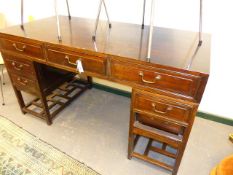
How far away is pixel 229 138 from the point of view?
1566 millimetres

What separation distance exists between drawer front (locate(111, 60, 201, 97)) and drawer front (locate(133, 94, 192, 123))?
0.23ft

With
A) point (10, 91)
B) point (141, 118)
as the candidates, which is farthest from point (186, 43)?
point (10, 91)

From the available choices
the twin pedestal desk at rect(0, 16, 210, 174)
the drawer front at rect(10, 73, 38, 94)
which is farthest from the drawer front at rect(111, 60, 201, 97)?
the drawer front at rect(10, 73, 38, 94)

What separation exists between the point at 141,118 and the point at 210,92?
0.81 m

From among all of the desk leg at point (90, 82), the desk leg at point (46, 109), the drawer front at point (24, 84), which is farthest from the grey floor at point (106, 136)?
the drawer front at point (24, 84)

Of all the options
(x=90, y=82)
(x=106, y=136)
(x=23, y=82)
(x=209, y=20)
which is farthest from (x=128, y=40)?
(x=90, y=82)

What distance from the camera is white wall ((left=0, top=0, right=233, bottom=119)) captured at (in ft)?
4.44

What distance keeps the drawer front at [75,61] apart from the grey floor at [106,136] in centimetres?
67

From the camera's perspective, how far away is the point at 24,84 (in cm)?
157

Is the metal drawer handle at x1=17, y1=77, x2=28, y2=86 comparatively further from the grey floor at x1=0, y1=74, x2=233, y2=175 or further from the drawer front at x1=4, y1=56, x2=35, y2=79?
the grey floor at x1=0, y1=74, x2=233, y2=175

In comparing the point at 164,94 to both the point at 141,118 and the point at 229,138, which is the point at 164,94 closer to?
the point at 141,118

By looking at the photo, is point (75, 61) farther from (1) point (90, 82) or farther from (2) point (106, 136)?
(1) point (90, 82)

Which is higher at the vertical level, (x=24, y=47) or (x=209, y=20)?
(x=209, y=20)

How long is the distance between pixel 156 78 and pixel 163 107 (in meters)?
0.18
